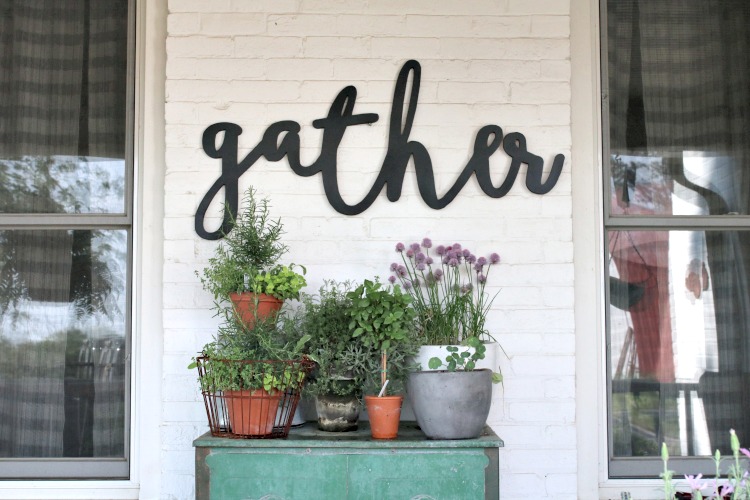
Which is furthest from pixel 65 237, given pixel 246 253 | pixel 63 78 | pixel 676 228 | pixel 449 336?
pixel 676 228

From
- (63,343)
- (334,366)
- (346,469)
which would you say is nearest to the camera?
(346,469)

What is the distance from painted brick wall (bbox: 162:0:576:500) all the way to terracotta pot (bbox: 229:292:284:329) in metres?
0.27

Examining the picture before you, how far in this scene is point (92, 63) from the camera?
3.04m

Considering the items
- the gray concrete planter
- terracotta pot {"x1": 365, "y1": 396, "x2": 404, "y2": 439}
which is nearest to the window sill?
terracotta pot {"x1": 365, "y1": 396, "x2": 404, "y2": 439}

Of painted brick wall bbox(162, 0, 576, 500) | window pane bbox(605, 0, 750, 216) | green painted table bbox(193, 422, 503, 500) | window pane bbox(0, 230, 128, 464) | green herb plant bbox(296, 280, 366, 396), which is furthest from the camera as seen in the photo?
window pane bbox(605, 0, 750, 216)

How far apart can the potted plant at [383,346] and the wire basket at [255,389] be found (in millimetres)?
188

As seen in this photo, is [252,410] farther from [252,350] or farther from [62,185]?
[62,185]

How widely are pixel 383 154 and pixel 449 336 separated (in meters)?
0.66

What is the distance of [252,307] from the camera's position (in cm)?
256

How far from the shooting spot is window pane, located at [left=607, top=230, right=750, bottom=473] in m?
2.98

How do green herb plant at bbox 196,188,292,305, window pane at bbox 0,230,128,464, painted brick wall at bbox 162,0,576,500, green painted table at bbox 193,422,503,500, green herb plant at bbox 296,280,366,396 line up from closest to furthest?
green painted table at bbox 193,422,503,500
green herb plant at bbox 296,280,366,396
green herb plant at bbox 196,188,292,305
painted brick wall at bbox 162,0,576,500
window pane at bbox 0,230,128,464

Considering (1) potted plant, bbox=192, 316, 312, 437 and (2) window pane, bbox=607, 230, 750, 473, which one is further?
(2) window pane, bbox=607, 230, 750, 473

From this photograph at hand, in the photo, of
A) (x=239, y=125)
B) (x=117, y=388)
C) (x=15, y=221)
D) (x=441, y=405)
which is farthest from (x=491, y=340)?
(x=15, y=221)

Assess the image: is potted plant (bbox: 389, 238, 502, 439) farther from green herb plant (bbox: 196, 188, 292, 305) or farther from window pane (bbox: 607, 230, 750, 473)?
window pane (bbox: 607, 230, 750, 473)
